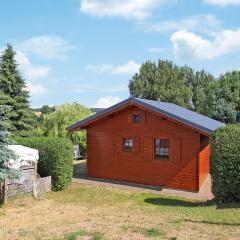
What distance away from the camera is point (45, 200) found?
17656mm

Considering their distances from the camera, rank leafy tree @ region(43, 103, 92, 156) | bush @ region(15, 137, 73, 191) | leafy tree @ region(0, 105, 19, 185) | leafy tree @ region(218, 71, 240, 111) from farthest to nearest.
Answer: leafy tree @ region(218, 71, 240, 111), leafy tree @ region(43, 103, 92, 156), bush @ region(15, 137, 73, 191), leafy tree @ region(0, 105, 19, 185)

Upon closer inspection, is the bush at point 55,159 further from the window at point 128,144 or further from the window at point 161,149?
the window at point 161,149

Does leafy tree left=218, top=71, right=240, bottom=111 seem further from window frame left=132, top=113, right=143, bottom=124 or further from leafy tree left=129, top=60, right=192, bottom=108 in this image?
window frame left=132, top=113, right=143, bottom=124

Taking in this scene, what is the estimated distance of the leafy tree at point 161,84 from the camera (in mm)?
64500

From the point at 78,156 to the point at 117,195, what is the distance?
16.3 m

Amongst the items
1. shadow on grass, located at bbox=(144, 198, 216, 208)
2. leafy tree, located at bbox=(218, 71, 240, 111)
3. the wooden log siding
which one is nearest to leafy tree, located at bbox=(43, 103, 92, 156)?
the wooden log siding

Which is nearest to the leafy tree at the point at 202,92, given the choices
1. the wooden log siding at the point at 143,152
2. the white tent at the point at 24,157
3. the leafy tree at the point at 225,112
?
the leafy tree at the point at 225,112

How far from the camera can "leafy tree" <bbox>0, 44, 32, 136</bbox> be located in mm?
32031

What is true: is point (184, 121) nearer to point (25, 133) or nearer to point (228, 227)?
point (228, 227)

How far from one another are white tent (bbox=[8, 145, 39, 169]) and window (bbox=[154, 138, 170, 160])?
6.58 m

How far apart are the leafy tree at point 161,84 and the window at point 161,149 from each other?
42875 mm

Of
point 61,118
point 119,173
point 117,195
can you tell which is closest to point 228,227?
point 117,195

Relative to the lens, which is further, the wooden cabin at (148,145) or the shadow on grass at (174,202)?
the wooden cabin at (148,145)

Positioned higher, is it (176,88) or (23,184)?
(176,88)
